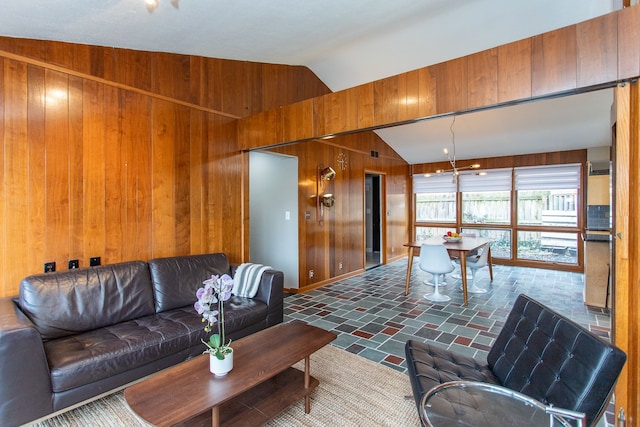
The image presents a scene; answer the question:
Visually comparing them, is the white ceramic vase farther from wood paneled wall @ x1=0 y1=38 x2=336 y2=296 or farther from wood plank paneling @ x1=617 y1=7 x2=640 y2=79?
wood plank paneling @ x1=617 y1=7 x2=640 y2=79

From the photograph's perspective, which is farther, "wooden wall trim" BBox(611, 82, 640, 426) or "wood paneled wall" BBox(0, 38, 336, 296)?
"wood paneled wall" BBox(0, 38, 336, 296)

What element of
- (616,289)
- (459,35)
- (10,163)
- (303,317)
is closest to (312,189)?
(303,317)

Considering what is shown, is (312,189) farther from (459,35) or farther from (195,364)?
(195,364)

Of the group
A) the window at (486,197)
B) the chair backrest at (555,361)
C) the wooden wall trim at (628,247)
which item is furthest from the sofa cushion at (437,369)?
the window at (486,197)

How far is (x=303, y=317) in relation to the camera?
12.3ft

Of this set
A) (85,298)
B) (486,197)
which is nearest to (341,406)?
(85,298)

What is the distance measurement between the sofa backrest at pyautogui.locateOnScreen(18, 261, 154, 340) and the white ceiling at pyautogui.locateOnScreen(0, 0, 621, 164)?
1895mm

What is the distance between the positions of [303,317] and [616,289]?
290 cm

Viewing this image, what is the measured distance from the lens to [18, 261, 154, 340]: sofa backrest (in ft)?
7.23

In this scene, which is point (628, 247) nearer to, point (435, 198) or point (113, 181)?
point (113, 181)

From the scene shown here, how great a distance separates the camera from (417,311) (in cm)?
394

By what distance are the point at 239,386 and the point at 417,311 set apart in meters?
2.93

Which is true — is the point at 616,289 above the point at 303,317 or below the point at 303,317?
above

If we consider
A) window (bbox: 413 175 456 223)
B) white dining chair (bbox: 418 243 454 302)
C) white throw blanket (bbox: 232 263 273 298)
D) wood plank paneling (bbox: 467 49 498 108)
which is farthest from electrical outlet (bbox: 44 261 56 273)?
window (bbox: 413 175 456 223)
